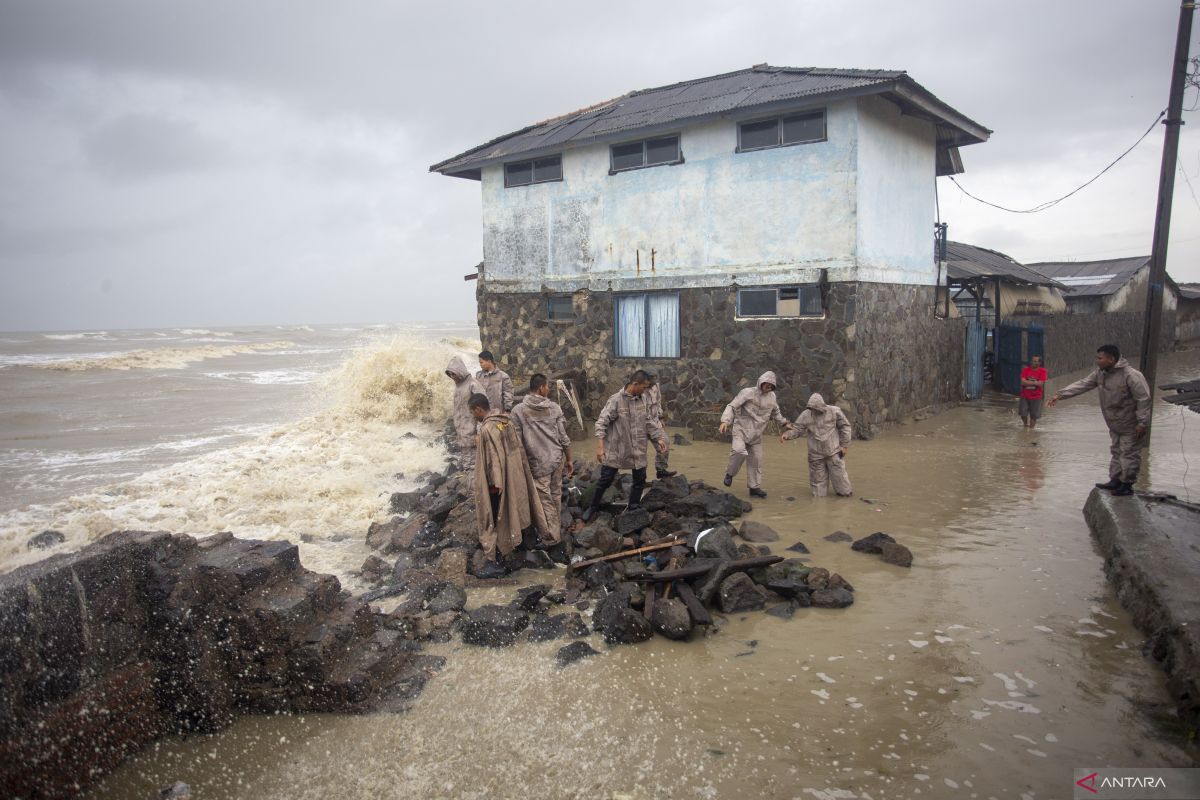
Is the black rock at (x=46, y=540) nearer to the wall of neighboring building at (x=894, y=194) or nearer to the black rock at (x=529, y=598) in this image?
the black rock at (x=529, y=598)

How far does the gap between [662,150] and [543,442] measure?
9.24 meters

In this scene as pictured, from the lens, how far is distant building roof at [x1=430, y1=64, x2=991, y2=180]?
12445 mm

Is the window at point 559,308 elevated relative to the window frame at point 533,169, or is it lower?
lower

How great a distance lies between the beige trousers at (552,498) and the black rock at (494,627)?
1.60 m

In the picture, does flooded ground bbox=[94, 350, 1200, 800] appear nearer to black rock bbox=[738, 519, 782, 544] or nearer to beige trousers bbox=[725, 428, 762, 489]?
black rock bbox=[738, 519, 782, 544]

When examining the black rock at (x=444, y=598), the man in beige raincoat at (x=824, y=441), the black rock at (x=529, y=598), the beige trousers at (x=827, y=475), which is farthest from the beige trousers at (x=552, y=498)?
the beige trousers at (x=827, y=475)

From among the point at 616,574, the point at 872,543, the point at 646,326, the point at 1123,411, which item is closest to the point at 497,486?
the point at 616,574

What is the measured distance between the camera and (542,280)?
16.5 m

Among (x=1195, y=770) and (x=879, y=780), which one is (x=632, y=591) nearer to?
(x=879, y=780)

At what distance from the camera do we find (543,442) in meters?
7.59

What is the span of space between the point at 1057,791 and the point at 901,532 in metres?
4.43

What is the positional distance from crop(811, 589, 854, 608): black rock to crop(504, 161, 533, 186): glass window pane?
12.9 m

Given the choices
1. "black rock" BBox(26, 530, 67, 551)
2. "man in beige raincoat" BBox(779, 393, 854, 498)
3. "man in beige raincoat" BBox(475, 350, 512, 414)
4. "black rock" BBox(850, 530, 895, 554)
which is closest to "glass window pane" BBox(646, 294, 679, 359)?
"man in beige raincoat" BBox(779, 393, 854, 498)

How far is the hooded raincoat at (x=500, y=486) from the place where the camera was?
23.5ft
